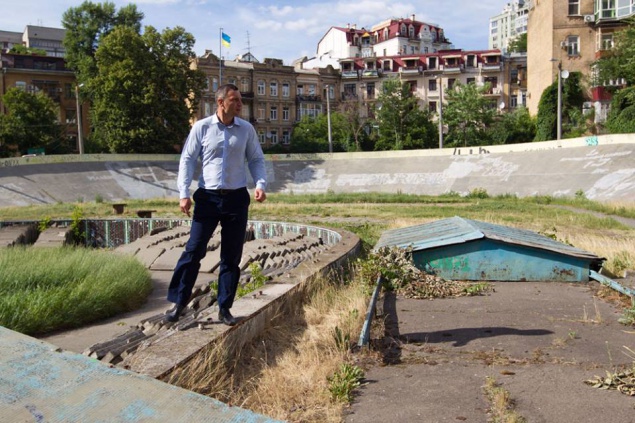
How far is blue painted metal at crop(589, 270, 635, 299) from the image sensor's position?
263 inches

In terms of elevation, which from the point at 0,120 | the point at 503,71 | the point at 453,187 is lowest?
the point at 453,187

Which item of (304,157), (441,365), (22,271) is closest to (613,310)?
(441,365)

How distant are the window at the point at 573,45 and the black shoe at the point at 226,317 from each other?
180ft

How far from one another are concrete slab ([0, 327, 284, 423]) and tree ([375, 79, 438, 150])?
6156 cm

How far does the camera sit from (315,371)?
4.41 metres

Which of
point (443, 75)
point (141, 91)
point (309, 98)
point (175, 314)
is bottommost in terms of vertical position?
point (175, 314)

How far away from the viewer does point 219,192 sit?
17.1 feet

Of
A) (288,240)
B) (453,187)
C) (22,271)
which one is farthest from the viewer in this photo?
(453,187)

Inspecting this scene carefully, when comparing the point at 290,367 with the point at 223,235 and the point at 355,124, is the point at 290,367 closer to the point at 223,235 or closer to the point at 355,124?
the point at 223,235

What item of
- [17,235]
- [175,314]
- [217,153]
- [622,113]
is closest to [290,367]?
[175,314]

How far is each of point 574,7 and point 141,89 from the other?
Result: 1427 inches

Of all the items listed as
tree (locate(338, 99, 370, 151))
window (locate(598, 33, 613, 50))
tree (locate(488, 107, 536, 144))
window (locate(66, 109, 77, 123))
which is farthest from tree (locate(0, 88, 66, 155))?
window (locate(598, 33, 613, 50))

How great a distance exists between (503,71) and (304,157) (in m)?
36.9

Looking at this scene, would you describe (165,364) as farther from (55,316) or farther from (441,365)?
(55,316)
